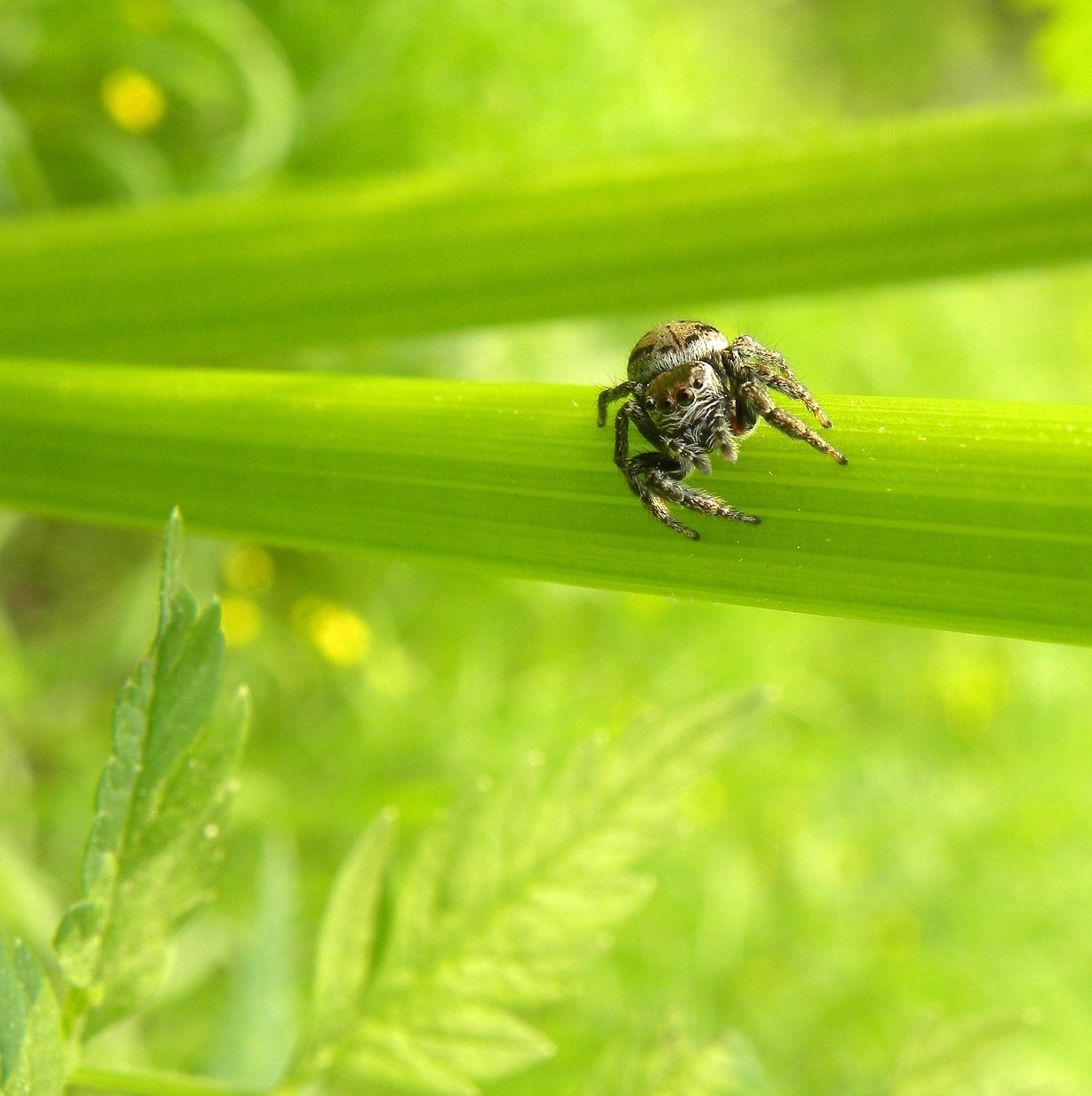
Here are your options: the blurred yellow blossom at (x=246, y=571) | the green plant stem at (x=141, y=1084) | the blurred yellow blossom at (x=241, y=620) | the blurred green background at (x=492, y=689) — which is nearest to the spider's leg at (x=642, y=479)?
the green plant stem at (x=141, y=1084)

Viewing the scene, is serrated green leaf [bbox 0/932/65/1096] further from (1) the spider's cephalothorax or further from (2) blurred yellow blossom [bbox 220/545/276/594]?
(2) blurred yellow blossom [bbox 220/545/276/594]

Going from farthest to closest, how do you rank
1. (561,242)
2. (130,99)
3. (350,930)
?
1. (130,99)
2. (561,242)
3. (350,930)

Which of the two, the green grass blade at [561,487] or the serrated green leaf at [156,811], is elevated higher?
the green grass blade at [561,487]

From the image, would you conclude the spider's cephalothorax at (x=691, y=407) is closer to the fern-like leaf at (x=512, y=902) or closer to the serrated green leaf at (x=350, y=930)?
the fern-like leaf at (x=512, y=902)

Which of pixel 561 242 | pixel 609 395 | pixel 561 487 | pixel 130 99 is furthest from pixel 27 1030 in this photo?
pixel 130 99

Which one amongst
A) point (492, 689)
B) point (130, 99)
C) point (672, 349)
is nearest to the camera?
point (672, 349)

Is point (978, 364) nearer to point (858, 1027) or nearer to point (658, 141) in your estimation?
point (658, 141)

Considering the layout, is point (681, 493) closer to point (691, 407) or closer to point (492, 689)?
point (691, 407)

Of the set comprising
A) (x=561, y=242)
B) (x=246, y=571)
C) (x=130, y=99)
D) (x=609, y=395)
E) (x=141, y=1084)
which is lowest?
(x=141, y=1084)
